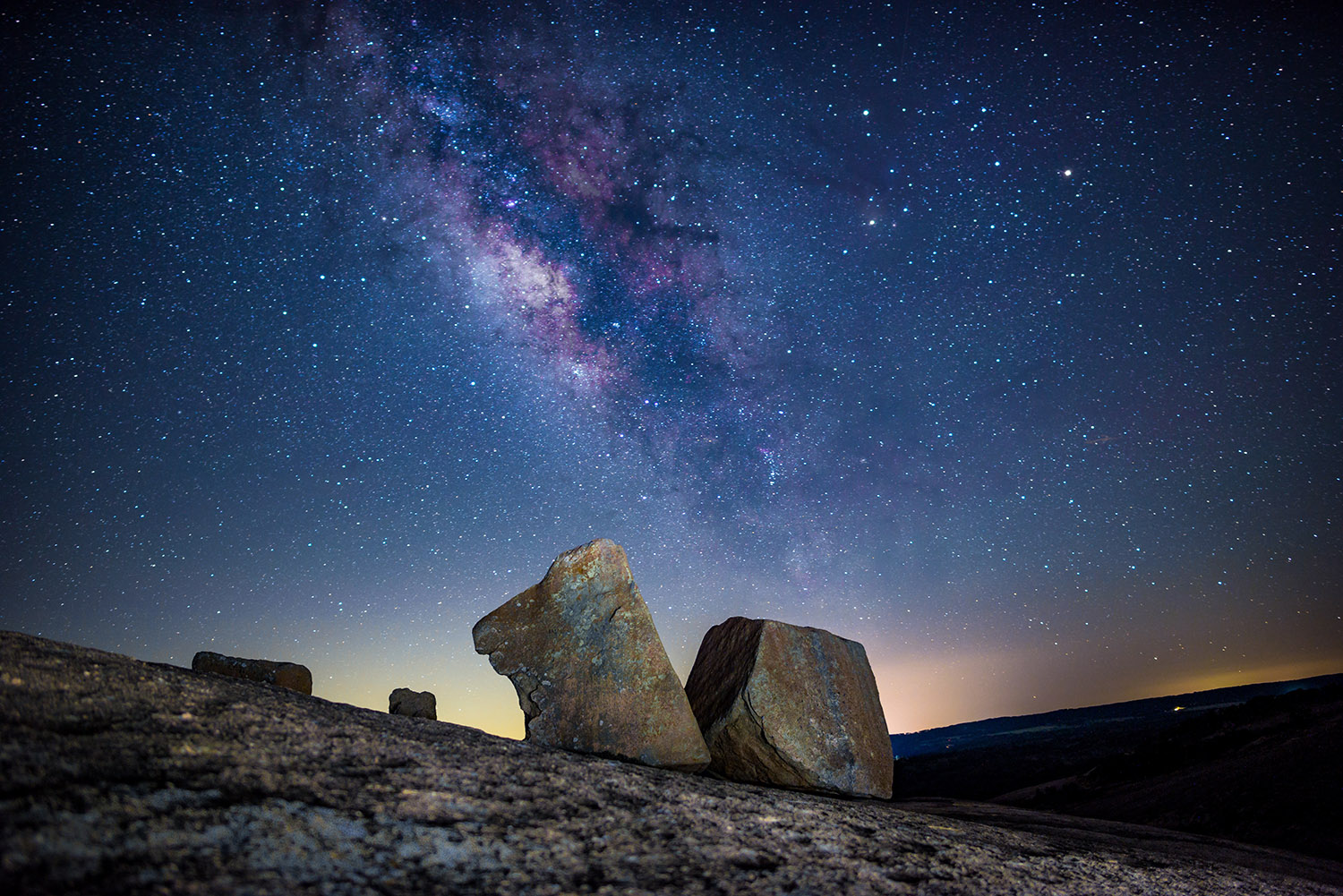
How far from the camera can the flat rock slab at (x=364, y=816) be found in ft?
4.04

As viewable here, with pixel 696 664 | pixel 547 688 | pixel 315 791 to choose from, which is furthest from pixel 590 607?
pixel 315 791

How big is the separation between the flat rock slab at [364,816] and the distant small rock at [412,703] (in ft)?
10.3

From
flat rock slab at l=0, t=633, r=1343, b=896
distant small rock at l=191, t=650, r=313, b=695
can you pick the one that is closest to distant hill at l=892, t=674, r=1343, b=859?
flat rock slab at l=0, t=633, r=1343, b=896

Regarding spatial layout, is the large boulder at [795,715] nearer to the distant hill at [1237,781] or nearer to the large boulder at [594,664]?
the large boulder at [594,664]

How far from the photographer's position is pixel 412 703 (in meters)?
5.65

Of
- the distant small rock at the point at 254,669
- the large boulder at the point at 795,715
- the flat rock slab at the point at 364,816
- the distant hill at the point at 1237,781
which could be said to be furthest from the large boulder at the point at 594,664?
the distant hill at the point at 1237,781

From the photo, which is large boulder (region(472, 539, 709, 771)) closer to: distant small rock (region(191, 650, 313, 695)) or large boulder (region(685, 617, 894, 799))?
large boulder (region(685, 617, 894, 799))

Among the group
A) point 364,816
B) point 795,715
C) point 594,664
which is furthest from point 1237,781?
point 364,816

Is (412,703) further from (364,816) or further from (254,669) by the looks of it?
(364,816)

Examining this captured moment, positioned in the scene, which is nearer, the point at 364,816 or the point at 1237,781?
the point at 364,816

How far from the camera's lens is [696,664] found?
580 cm

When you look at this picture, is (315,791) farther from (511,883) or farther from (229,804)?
(511,883)

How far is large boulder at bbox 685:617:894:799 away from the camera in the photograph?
169 inches

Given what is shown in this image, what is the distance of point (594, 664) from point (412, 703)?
2.60 metres
